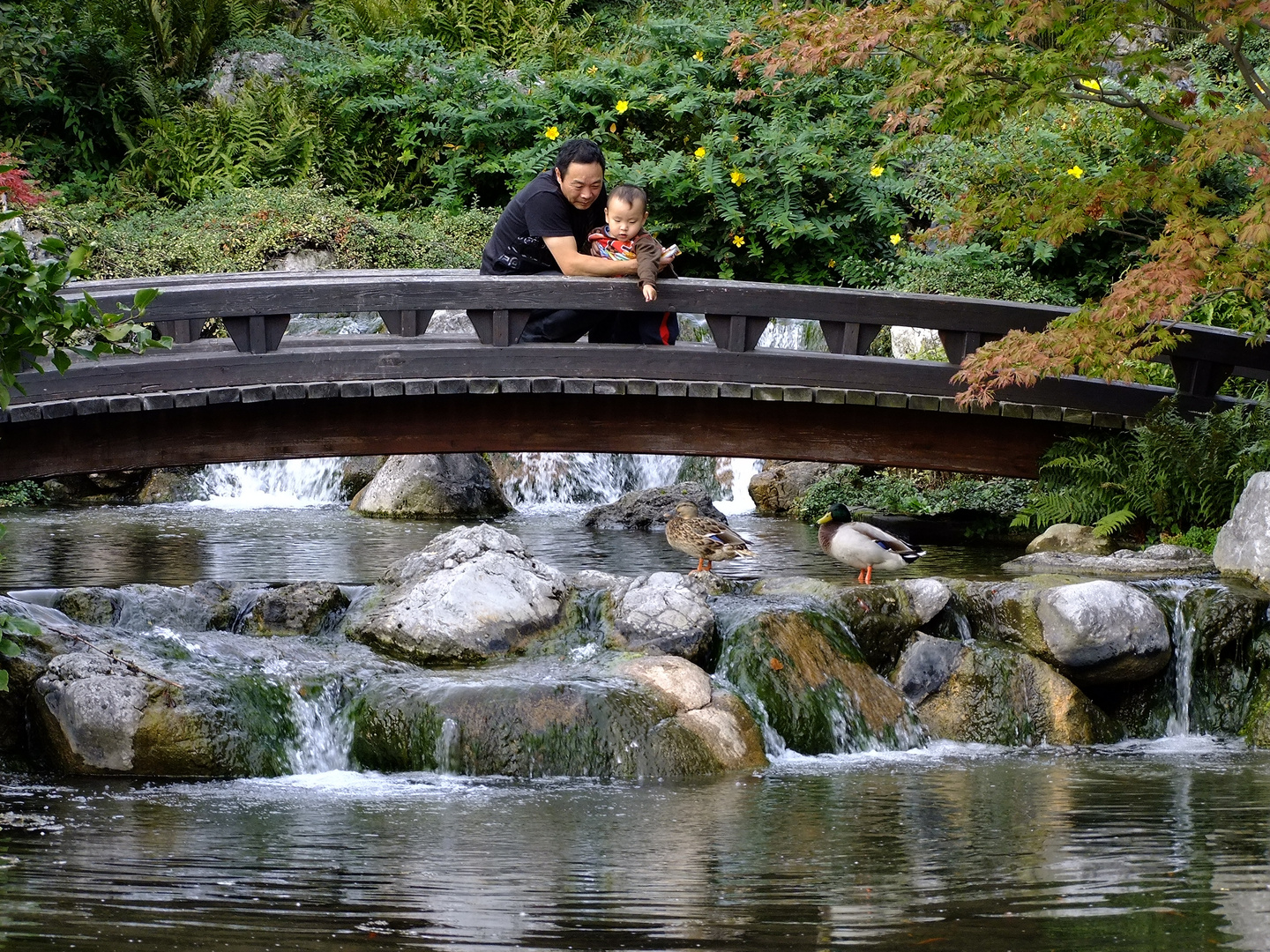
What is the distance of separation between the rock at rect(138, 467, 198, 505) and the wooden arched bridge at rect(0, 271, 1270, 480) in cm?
415

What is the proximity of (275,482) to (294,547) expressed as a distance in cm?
359

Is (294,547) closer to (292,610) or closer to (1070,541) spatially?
(292,610)

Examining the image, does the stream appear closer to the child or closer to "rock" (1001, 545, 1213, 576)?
"rock" (1001, 545, 1213, 576)

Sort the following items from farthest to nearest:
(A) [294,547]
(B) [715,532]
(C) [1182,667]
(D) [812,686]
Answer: (A) [294,547] < (B) [715,532] < (C) [1182,667] < (D) [812,686]

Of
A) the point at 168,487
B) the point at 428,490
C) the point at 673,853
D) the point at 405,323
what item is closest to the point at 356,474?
the point at 428,490

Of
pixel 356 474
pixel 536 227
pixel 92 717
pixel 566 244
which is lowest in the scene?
pixel 92 717

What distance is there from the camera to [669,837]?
17.1 ft

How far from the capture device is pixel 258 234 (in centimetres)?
1559

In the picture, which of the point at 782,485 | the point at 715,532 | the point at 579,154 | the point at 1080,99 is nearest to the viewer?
the point at 715,532

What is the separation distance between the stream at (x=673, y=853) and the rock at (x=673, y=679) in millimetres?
475

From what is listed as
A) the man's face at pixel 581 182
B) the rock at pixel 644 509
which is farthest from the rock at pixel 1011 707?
the rock at pixel 644 509

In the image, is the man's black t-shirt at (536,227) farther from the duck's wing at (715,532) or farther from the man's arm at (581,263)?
the duck's wing at (715,532)

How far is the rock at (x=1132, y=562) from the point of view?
28.2 feet

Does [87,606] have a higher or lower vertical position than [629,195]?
lower
